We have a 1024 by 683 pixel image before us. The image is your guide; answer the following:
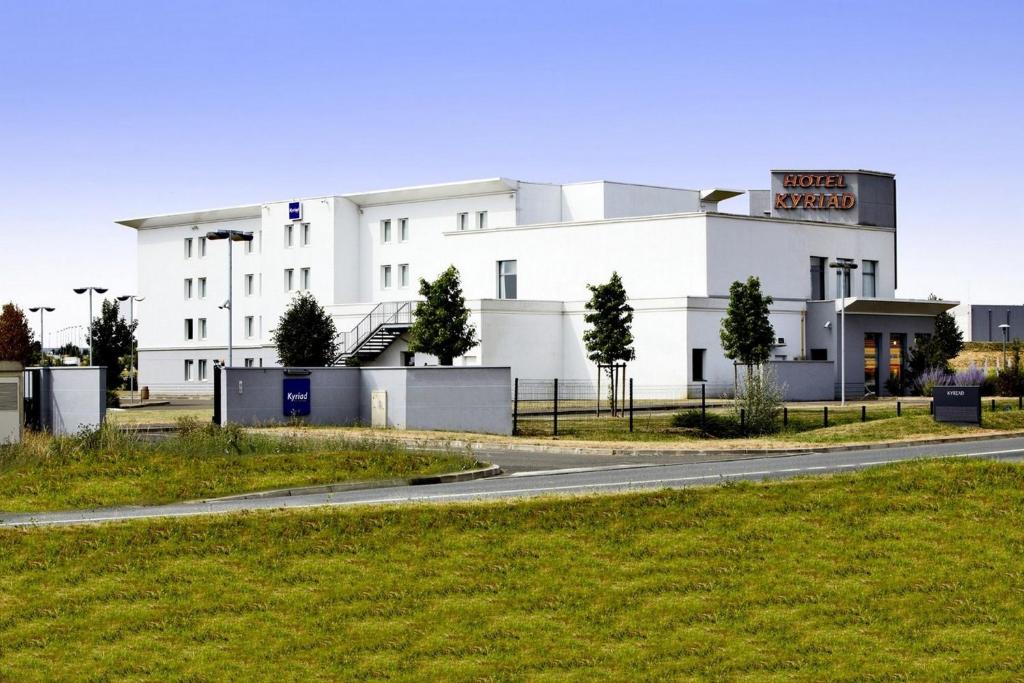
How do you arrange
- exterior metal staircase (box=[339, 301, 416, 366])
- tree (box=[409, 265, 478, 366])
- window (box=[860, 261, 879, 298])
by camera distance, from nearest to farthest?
Answer: tree (box=[409, 265, 478, 366]) → exterior metal staircase (box=[339, 301, 416, 366]) → window (box=[860, 261, 879, 298])

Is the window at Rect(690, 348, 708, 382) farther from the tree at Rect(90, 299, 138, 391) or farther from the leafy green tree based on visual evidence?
the tree at Rect(90, 299, 138, 391)

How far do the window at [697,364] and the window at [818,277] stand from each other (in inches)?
327

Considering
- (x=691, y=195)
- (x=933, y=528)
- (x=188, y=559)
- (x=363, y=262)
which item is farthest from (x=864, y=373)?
(x=188, y=559)

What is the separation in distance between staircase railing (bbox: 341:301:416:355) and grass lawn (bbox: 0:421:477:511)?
3623 cm

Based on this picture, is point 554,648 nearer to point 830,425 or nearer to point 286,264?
point 830,425

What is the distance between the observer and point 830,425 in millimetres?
42125

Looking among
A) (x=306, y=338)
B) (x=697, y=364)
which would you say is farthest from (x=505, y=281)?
(x=697, y=364)

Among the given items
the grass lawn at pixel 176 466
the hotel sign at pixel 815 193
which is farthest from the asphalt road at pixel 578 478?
the hotel sign at pixel 815 193

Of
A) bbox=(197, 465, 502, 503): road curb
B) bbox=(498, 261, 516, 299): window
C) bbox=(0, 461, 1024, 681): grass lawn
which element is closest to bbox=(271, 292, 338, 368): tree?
bbox=(498, 261, 516, 299): window

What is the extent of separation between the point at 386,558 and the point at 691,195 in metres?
66.1

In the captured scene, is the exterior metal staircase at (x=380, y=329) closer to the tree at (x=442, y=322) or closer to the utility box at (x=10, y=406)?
the tree at (x=442, y=322)

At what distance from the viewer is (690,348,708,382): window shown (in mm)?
60125

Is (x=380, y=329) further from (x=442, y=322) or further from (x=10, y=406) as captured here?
(x=10, y=406)

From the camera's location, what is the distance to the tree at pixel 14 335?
87.9 meters
